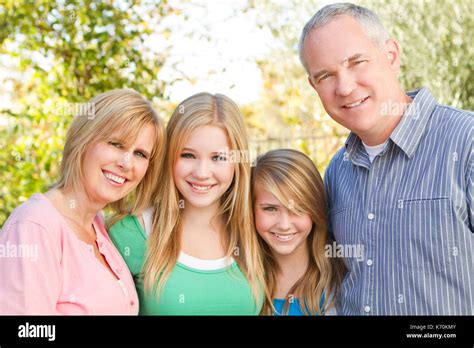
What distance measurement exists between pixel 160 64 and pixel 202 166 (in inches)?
134

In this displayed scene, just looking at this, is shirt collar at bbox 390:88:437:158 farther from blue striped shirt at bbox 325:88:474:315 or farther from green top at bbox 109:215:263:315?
green top at bbox 109:215:263:315

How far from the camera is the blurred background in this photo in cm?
475

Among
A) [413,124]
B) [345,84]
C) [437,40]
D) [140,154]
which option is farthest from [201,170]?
[437,40]

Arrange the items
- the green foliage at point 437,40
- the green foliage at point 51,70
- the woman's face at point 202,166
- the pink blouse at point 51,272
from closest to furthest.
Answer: the pink blouse at point 51,272
the woman's face at point 202,166
the green foliage at point 51,70
the green foliage at point 437,40

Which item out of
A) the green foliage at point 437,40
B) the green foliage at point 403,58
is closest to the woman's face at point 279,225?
the green foliage at point 403,58

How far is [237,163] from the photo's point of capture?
2.55m

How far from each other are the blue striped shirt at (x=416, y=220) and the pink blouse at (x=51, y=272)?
96 centimetres

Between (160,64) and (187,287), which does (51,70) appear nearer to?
(160,64)

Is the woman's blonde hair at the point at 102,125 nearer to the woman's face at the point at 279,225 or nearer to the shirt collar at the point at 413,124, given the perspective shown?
the woman's face at the point at 279,225

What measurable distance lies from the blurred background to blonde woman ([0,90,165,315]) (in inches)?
90.1

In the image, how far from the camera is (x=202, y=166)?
2.46m

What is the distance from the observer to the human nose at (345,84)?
7.50 feet

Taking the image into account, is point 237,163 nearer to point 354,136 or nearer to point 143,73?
point 354,136
